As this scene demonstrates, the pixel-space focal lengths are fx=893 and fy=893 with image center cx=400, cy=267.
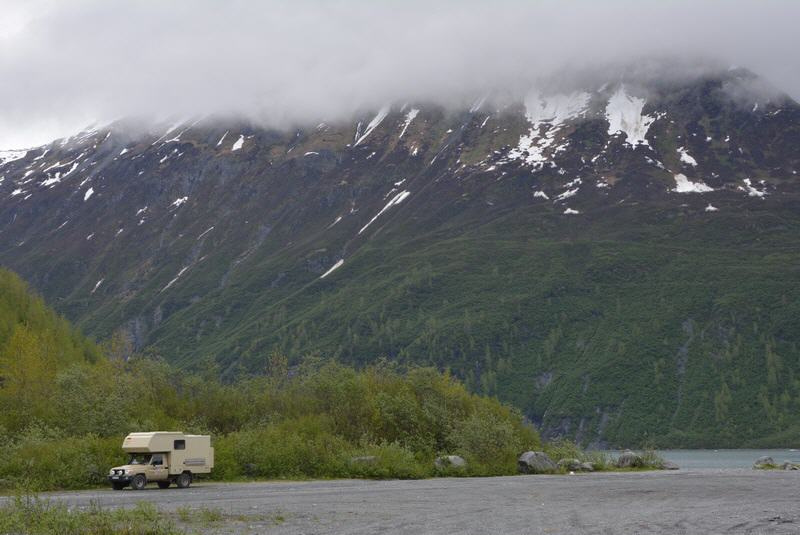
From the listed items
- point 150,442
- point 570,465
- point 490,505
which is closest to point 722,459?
point 570,465

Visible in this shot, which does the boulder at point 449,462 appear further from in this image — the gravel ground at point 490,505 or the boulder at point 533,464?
the gravel ground at point 490,505

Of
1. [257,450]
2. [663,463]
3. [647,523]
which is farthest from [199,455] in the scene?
[663,463]

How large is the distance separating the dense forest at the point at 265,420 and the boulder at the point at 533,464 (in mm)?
713

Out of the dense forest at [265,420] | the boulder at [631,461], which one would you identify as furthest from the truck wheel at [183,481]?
the boulder at [631,461]

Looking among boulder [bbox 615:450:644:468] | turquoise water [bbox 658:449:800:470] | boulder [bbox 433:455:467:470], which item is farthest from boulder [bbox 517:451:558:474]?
turquoise water [bbox 658:449:800:470]

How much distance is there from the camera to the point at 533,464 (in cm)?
6253

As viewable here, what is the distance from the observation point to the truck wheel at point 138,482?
43.3m

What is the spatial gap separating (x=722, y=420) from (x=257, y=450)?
159m

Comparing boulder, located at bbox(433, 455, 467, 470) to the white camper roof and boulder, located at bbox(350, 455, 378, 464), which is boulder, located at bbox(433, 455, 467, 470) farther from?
the white camper roof

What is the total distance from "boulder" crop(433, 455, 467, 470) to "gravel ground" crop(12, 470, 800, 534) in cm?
828

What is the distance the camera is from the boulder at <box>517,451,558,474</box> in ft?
205

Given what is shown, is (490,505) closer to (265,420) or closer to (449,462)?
(449,462)

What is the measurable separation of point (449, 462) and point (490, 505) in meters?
25.2

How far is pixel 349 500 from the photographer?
1425 inches
